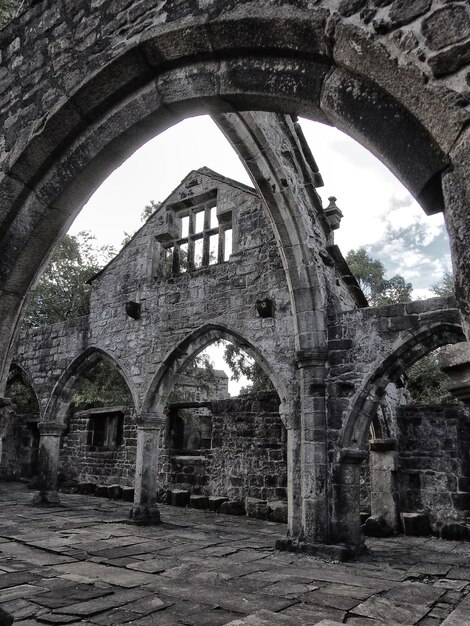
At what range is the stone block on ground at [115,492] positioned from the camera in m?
11.6

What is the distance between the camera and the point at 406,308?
6297mm

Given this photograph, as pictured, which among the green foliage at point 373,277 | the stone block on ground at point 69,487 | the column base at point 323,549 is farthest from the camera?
the green foliage at point 373,277

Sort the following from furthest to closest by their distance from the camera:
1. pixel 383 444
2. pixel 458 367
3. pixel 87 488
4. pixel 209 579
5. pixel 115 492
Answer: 1. pixel 87 488
2. pixel 115 492
3. pixel 383 444
4. pixel 209 579
5. pixel 458 367

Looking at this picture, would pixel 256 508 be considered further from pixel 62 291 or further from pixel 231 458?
pixel 62 291

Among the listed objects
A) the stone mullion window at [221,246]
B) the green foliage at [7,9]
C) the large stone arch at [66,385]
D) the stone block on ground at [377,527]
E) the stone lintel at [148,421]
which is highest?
the green foliage at [7,9]

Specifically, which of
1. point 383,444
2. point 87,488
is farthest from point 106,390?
point 383,444

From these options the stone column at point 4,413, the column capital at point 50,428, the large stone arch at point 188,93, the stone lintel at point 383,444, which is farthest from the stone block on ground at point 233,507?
the large stone arch at point 188,93

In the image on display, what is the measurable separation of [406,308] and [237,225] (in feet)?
11.8

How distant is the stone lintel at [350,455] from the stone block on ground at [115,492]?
277 inches

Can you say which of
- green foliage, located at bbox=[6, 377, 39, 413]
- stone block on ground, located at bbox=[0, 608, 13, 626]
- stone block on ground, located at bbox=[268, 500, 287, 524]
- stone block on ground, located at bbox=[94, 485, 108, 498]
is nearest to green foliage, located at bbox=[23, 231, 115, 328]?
green foliage, located at bbox=[6, 377, 39, 413]

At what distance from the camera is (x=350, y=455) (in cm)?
629

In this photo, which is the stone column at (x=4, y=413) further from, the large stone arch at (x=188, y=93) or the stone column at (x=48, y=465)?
the stone column at (x=48, y=465)

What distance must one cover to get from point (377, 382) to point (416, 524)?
3.06m

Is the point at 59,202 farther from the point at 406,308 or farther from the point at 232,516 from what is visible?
the point at 232,516
